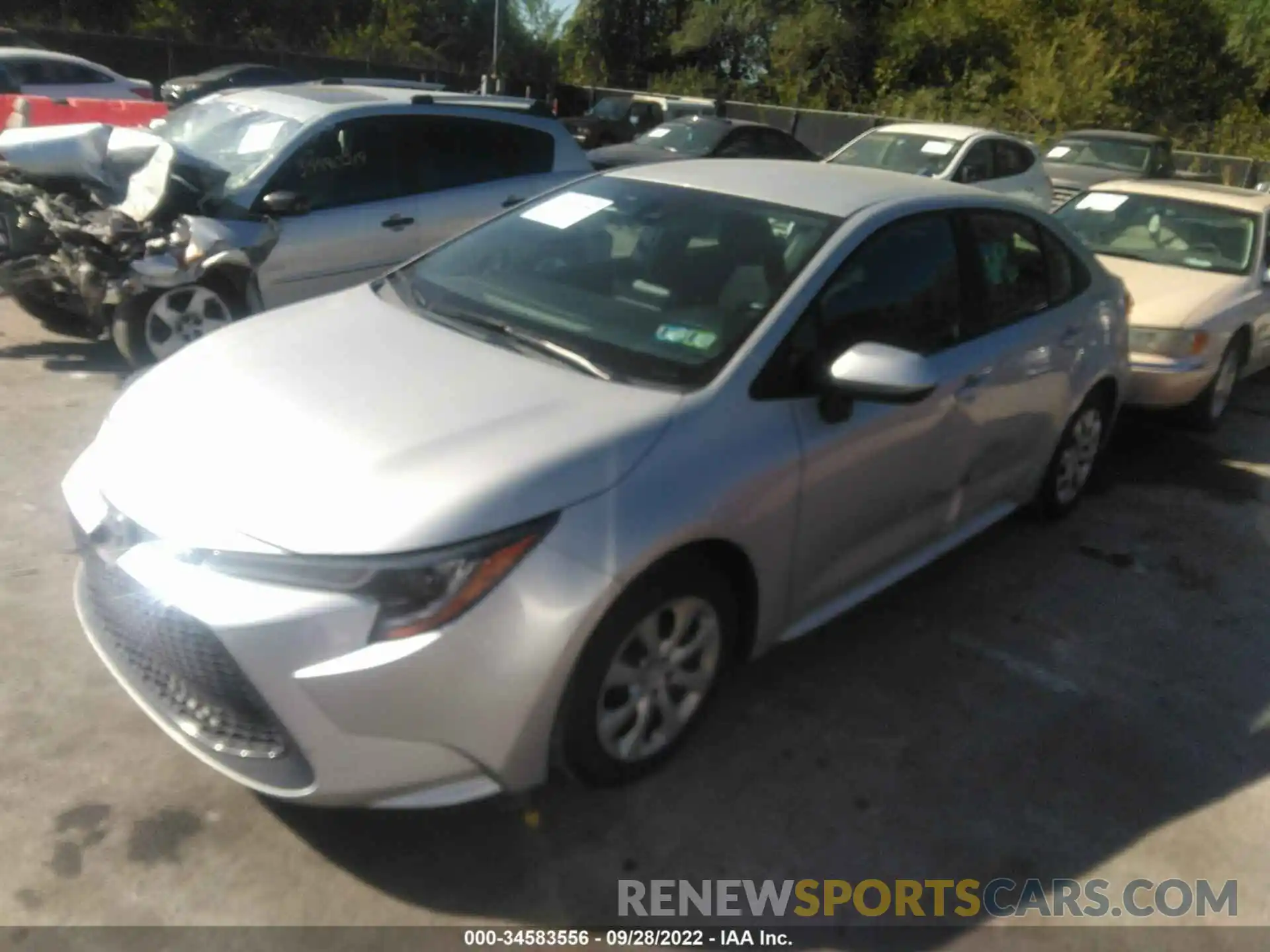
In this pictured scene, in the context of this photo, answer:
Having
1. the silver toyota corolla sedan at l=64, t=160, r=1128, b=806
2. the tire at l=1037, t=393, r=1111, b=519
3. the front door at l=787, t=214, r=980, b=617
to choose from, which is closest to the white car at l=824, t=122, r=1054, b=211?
the tire at l=1037, t=393, r=1111, b=519

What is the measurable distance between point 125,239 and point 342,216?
1.14m

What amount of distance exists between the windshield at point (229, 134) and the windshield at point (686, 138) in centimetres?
792

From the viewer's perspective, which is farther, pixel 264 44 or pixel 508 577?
pixel 264 44

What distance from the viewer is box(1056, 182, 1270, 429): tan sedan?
6.54 metres

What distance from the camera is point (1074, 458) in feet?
17.2

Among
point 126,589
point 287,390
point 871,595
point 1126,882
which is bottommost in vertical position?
point 1126,882

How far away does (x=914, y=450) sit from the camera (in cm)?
382

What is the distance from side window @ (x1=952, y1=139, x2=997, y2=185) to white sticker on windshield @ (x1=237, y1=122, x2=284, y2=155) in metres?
7.38

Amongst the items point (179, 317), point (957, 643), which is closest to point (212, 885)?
point (957, 643)

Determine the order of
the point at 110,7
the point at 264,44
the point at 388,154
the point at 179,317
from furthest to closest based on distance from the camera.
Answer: the point at 264,44, the point at 110,7, the point at 388,154, the point at 179,317

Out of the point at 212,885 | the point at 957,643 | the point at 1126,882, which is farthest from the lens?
the point at 957,643

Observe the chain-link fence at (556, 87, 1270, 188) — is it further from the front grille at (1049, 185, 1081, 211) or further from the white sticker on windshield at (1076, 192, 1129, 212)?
the white sticker on windshield at (1076, 192, 1129, 212)

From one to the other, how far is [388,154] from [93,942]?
5189mm

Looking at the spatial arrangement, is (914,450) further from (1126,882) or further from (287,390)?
(287,390)
